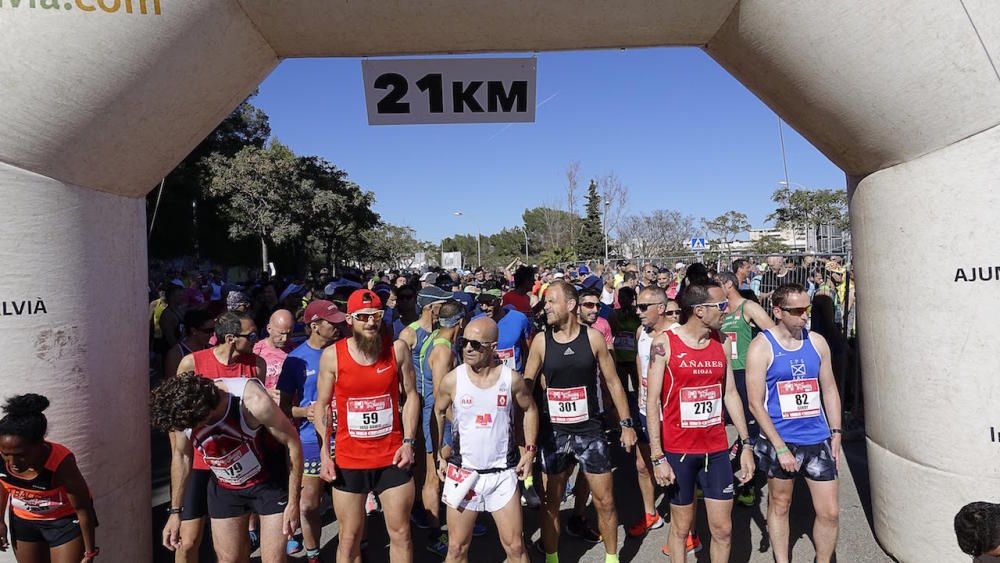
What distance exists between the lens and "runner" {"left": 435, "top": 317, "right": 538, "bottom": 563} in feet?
11.8

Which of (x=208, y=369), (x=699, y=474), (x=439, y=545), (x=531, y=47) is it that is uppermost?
(x=531, y=47)

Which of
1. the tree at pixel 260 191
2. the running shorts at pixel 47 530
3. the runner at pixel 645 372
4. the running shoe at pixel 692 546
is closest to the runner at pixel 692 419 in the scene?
the running shoe at pixel 692 546

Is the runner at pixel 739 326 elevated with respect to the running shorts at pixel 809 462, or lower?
elevated

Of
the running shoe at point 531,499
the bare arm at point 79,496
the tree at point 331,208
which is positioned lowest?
the running shoe at point 531,499

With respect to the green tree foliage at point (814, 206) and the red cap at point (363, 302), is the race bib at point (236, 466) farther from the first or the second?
the green tree foliage at point (814, 206)

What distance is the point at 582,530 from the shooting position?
4.77m

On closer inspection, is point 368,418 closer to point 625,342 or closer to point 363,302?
point 363,302

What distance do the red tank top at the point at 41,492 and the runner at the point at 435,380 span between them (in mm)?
2101

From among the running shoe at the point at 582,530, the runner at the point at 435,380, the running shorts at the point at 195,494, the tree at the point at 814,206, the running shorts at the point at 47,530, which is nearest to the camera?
the running shorts at the point at 47,530

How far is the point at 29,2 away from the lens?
10.6 feet

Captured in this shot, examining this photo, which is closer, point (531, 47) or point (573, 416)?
point (573, 416)

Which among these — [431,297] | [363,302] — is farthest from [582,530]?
[363,302]

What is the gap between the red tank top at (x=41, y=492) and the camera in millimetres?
3096

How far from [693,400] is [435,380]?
1.83 meters
